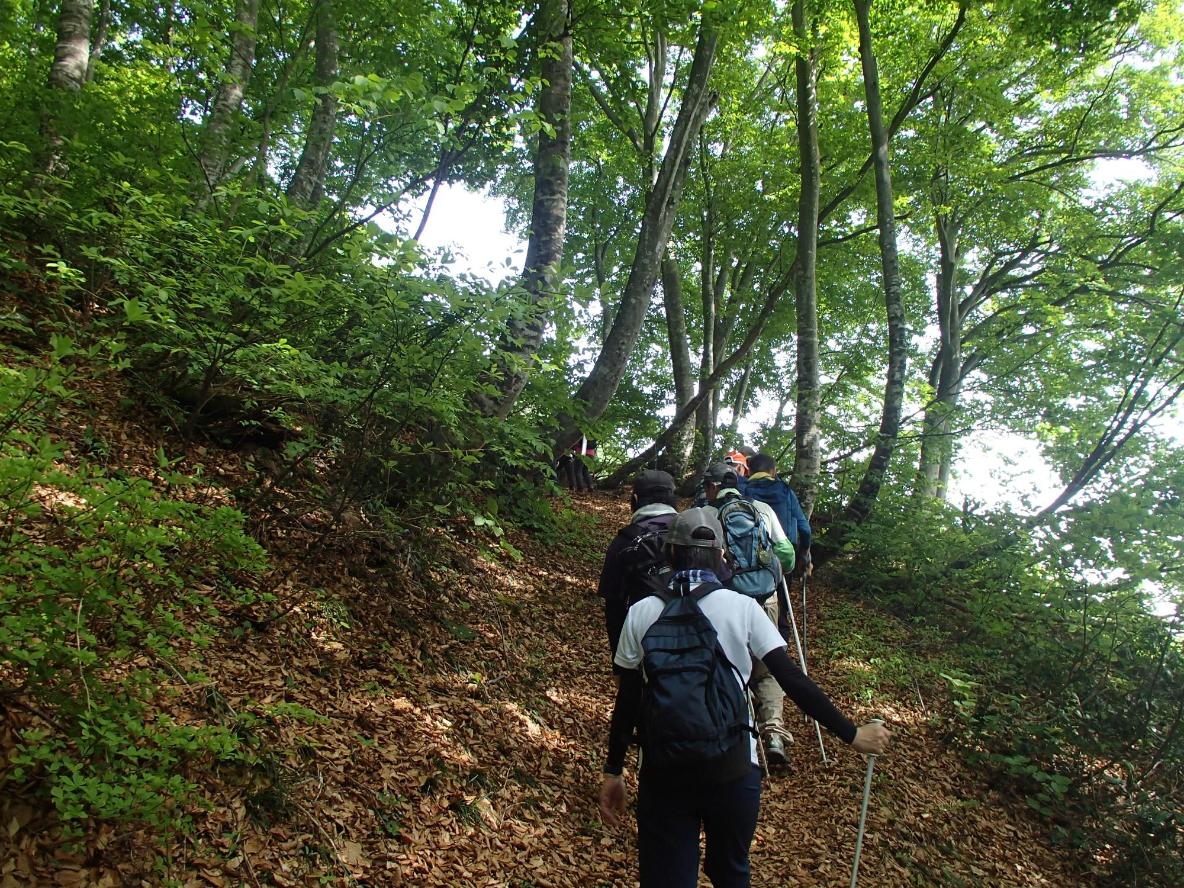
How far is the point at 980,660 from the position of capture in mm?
7488

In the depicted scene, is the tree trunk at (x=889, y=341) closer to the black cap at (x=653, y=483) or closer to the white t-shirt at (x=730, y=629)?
the black cap at (x=653, y=483)

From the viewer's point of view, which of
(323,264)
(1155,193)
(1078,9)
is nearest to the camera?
(323,264)

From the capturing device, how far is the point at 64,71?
614 cm

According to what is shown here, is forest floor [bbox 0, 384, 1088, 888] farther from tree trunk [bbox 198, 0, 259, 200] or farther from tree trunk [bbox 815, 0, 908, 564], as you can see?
tree trunk [bbox 815, 0, 908, 564]

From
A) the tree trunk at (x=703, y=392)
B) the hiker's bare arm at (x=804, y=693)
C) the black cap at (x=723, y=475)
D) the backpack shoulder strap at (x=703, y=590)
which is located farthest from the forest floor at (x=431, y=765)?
the tree trunk at (x=703, y=392)

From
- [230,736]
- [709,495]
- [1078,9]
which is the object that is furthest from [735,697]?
[1078,9]

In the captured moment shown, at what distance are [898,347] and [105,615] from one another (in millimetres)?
10625

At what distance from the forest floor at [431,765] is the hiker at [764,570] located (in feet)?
1.56

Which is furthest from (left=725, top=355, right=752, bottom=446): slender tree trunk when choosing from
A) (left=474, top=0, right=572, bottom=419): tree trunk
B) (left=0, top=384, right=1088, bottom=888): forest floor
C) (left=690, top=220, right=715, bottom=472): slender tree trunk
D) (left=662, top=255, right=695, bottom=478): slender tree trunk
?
(left=0, top=384, right=1088, bottom=888): forest floor

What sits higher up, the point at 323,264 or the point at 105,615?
the point at 323,264

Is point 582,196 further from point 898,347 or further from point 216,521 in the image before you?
point 216,521

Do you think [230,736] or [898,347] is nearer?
[230,736]

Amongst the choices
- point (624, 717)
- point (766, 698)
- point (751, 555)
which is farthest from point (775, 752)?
point (624, 717)

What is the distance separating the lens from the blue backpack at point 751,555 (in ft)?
16.6
